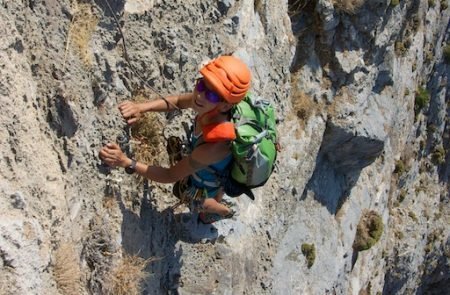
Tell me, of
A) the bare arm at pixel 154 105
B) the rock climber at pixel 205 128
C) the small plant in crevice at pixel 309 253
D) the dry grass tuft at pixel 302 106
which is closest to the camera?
the rock climber at pixel 205 128

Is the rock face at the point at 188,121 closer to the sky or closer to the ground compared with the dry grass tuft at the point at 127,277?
closer to the sky

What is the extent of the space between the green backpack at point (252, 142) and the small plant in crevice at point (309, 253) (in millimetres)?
7069

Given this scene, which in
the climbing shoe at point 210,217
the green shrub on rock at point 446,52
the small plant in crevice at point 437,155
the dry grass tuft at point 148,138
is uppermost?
the green shrub on rock at point 446,52

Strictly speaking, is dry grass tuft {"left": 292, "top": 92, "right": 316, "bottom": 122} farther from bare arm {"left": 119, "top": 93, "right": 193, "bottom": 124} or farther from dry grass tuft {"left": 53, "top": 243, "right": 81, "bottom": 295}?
dry grass tuft {"left": 53, "top": 243, "right": 81, "bottom": 295}

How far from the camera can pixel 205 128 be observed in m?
6.78

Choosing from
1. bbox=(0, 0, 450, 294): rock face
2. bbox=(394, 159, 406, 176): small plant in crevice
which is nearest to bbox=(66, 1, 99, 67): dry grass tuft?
bbox=(0, 0, 450, 294): rock face

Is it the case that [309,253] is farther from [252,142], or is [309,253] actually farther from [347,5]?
[252,142]

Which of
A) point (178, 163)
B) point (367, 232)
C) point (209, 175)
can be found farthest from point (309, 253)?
point (178, 163)

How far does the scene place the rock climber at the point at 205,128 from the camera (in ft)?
21.2

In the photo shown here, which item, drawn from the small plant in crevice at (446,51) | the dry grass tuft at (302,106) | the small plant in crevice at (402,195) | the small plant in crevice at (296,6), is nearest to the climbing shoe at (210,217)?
the dry grass tuft at (302,106)

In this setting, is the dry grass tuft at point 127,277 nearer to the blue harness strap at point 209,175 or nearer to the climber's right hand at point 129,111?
the blue harness strap at point 209,175

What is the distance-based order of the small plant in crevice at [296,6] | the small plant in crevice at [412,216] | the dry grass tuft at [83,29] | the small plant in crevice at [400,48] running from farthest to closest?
the small plant in crevice at [412,216] → the small plant in crevice at [400,48] → the small plant in crevice at [296,6] → the dry grass tuft at [83,29]

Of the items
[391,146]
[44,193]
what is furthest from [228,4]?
[391,146]

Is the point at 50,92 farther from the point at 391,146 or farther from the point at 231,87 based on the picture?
the point at 391,146
